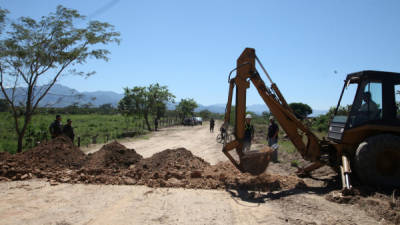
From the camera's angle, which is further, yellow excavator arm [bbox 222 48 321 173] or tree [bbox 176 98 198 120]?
tree [bbox 176 98 198 120]

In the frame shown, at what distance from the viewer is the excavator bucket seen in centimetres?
696

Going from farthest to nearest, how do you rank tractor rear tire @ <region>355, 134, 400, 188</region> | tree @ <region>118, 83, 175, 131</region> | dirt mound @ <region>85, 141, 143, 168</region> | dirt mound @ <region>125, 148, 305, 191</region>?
tree @ <region>118, 83, 175, 131</region>
dirt mound @ <region>85, 141, 143, 168</region>
dirt mound @ <region>125, 148, 305, 191</region>
tractor rear tire @ <region>355, 134, 400, 188</region>

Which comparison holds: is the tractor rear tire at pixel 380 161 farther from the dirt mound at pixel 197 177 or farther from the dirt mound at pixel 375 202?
the dirt mound at pixel 197 177

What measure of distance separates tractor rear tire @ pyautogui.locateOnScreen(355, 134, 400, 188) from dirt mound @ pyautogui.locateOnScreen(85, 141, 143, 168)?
Answer: 6400 mm

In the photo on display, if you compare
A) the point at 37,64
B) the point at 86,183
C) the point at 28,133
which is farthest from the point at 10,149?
the point at 86,183

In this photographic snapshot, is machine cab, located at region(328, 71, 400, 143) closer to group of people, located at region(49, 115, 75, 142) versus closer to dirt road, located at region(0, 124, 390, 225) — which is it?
dirt road, located at region(0, 124, 390, 225)

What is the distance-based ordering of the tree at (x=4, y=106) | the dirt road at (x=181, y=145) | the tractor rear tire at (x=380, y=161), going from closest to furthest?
the tractor rear tire at (x=380, y=161) → the tree at (x=4, y=106) → the dirt road at (x=181, y=145)

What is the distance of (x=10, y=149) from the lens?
12.5m

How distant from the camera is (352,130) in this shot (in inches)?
263

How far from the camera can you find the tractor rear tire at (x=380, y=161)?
20.5 feet

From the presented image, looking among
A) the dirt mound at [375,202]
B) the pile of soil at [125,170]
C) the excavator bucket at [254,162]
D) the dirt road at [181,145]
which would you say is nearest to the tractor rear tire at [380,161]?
the dirt mound at [375,202]

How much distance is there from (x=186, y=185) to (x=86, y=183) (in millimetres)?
2521

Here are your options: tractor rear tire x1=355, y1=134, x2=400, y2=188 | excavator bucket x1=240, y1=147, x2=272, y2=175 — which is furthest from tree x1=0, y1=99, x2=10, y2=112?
tractor rear tire x1=355, y1=134, x2=400, y2=188

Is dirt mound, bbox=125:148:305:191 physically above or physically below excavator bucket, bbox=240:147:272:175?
below
